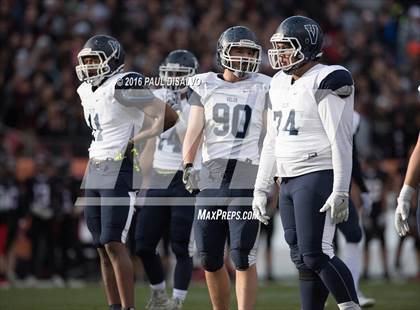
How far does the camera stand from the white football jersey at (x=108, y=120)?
637 centimetres

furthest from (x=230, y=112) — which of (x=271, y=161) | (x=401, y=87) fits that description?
(x=401, y=87)

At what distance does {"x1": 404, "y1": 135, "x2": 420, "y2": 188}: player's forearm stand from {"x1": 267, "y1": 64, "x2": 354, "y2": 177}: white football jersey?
1.40 ft

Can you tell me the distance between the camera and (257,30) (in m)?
14.4

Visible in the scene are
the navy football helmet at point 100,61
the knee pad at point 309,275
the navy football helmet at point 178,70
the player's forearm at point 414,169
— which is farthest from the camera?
the navy football helmet at point 178,70

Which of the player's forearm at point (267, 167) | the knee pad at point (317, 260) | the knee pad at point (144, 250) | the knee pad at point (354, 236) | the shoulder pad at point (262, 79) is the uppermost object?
the shoulder pad at point (262, 79)

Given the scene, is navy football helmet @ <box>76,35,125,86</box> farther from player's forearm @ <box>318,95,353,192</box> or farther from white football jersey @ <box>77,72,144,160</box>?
player's forearm @ <box>318,95,353,192</box>

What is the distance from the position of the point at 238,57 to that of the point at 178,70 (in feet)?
5.40

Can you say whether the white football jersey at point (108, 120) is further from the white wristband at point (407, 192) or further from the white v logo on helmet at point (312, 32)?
the white wristband at point (407, 192)

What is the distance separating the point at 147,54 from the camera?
13.2 meters

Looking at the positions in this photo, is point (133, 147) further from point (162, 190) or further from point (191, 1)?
point (191, 1)

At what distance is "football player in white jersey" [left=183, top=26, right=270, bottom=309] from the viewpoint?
5.75 meters

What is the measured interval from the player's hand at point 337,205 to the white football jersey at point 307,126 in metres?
0.21

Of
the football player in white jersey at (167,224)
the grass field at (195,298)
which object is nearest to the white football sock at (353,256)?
the grass field at (195,298)

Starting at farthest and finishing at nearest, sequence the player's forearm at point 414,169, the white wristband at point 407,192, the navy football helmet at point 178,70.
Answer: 1. the navy football helmet at point 178,70
2. the white wristband at point 407,192
3. the player's forearm at point 414,169
